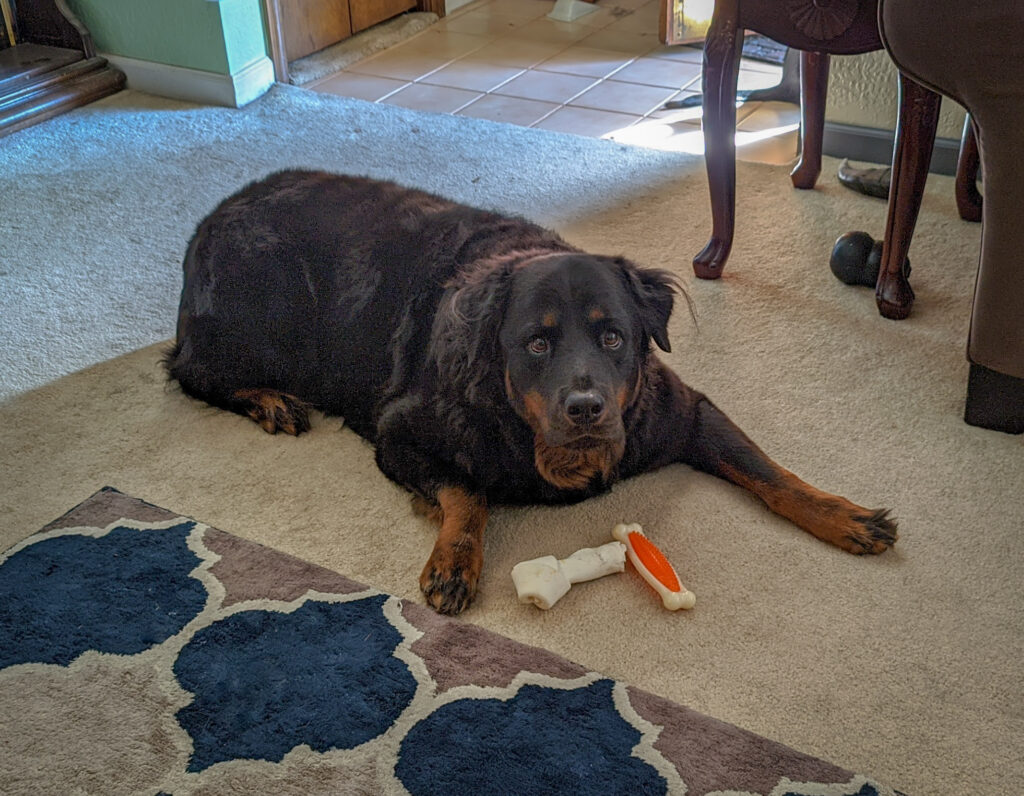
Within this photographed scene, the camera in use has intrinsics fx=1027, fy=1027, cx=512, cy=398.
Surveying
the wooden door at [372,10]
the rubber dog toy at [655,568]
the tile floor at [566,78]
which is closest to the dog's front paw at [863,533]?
the rubber dog toy at [655,568]

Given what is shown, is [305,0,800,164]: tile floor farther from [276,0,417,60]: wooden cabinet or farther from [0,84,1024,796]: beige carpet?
[0,84,1024,796]: beige carpet

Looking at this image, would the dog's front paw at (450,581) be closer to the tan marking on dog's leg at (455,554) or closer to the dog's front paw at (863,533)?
the tan marking on dog's leg at (455,554)

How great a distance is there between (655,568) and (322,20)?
3819 millimetres

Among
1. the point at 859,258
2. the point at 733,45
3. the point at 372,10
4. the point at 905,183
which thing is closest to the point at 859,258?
the point at 859,258

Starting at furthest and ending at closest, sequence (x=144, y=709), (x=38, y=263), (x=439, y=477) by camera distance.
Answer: (x=38, y=263)
(x=439, y=477)
(x=144, y=709)

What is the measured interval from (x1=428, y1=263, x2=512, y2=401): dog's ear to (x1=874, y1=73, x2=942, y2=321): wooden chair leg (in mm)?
1177

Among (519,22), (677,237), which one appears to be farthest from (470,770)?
(519,22)

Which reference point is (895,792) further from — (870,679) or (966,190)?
(966,190)

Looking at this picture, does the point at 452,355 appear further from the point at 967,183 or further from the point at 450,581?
the point at 967,183

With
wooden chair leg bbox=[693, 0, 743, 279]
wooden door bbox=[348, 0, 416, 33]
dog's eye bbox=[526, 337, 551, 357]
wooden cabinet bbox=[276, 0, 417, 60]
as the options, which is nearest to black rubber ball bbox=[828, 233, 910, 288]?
wooden chair leg bbox=[693, 0, 743, 279]

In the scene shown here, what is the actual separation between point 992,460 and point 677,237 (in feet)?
4.26

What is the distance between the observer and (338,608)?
1.88 meters

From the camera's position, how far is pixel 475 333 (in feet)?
6.69

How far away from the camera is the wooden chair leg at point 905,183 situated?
2.55 metres
